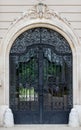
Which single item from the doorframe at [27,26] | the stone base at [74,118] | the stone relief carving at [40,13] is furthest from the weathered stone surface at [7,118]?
the stone relief carving at [40,13]

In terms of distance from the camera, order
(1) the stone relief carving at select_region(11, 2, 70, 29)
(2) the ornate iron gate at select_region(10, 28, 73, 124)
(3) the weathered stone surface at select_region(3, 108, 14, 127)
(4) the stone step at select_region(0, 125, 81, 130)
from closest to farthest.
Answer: (4) the stone step at select_region(0, 125, 81, 130) → (3) the weathered stone surface at select_region(3, 108, 14, 127) → (1) the stone relief carving at select_region(11, 2, 70, 29) → (2) the ornate iron gate at select_region(10, 28, 73, 124)

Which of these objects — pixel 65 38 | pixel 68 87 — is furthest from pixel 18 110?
pixel 65 38

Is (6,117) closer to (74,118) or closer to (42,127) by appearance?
(42,127)

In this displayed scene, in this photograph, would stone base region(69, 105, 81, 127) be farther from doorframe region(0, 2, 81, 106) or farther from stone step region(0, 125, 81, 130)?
doorframe region(0, 2, 81, 106)

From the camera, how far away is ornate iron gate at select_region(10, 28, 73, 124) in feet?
49.5

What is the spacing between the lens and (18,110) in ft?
49.5

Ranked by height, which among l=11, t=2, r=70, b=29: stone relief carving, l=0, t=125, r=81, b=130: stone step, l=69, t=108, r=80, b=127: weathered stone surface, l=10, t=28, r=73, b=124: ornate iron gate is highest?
l=11, t=2, r=70, b=29: stone relief carving

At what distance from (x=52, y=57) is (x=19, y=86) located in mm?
1456

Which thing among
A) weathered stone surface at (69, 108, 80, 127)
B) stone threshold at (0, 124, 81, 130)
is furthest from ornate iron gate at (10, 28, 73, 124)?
weathered stone surface at (69, 108, 80, 127)

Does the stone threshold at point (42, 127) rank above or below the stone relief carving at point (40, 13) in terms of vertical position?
below

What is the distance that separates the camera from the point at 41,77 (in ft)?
49.6

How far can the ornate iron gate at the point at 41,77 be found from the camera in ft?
49.5

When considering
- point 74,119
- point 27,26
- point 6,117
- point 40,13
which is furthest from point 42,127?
point 40,13

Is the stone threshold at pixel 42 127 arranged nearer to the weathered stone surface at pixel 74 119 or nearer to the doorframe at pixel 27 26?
the weathered stone surface at pixel 74 119
